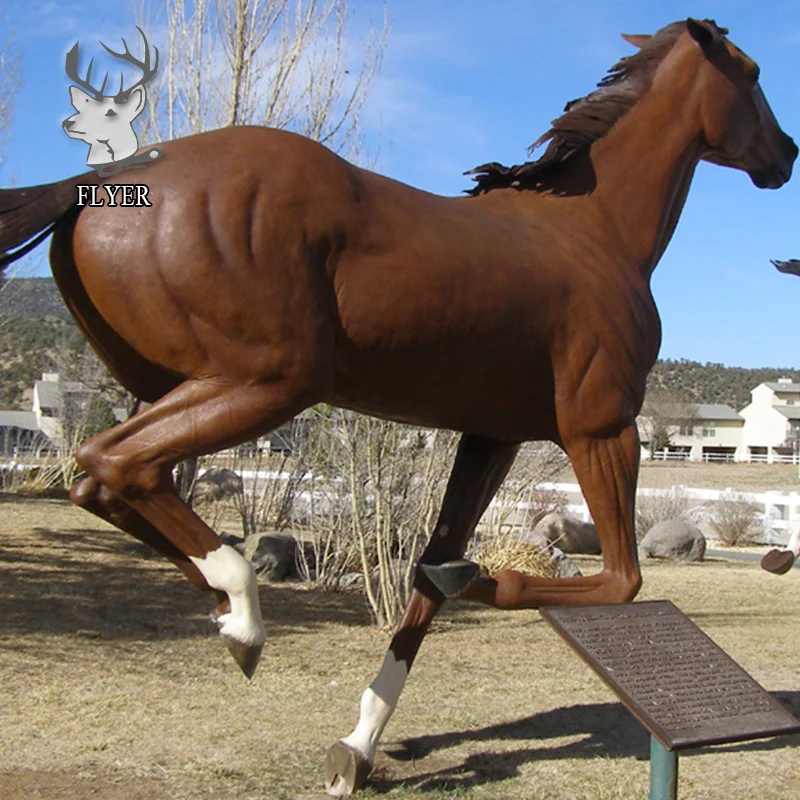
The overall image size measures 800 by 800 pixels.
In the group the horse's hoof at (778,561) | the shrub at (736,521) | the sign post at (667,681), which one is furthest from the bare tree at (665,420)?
the sign post at (667,681)

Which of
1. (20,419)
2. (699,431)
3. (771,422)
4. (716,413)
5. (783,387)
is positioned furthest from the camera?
(783,387)

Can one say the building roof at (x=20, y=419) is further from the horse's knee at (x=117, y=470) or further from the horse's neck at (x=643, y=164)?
the horse's knee at (x=117, y=470)

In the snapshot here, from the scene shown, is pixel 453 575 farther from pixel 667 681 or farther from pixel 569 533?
pixel 569 533

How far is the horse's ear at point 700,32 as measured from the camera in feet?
12.5

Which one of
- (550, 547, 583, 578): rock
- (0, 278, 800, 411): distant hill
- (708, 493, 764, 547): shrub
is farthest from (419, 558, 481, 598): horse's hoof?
(0, 278, 800, 411): distant hill

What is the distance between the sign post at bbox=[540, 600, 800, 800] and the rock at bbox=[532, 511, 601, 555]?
429 inches

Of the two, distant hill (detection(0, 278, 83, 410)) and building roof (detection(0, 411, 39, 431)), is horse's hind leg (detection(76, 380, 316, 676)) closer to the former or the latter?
distant hill (detection(0, 278, 83, 410))

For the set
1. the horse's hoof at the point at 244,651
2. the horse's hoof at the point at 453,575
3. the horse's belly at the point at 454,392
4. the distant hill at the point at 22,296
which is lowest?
the horse's hoof at the point at 244,651

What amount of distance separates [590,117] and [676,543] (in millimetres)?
11284

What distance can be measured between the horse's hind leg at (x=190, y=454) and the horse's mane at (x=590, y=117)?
1.51m

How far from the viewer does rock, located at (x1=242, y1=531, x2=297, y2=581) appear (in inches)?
400

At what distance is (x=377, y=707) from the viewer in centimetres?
384

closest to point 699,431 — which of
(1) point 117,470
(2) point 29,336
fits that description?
(2) point 29,336

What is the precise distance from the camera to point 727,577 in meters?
12.0
